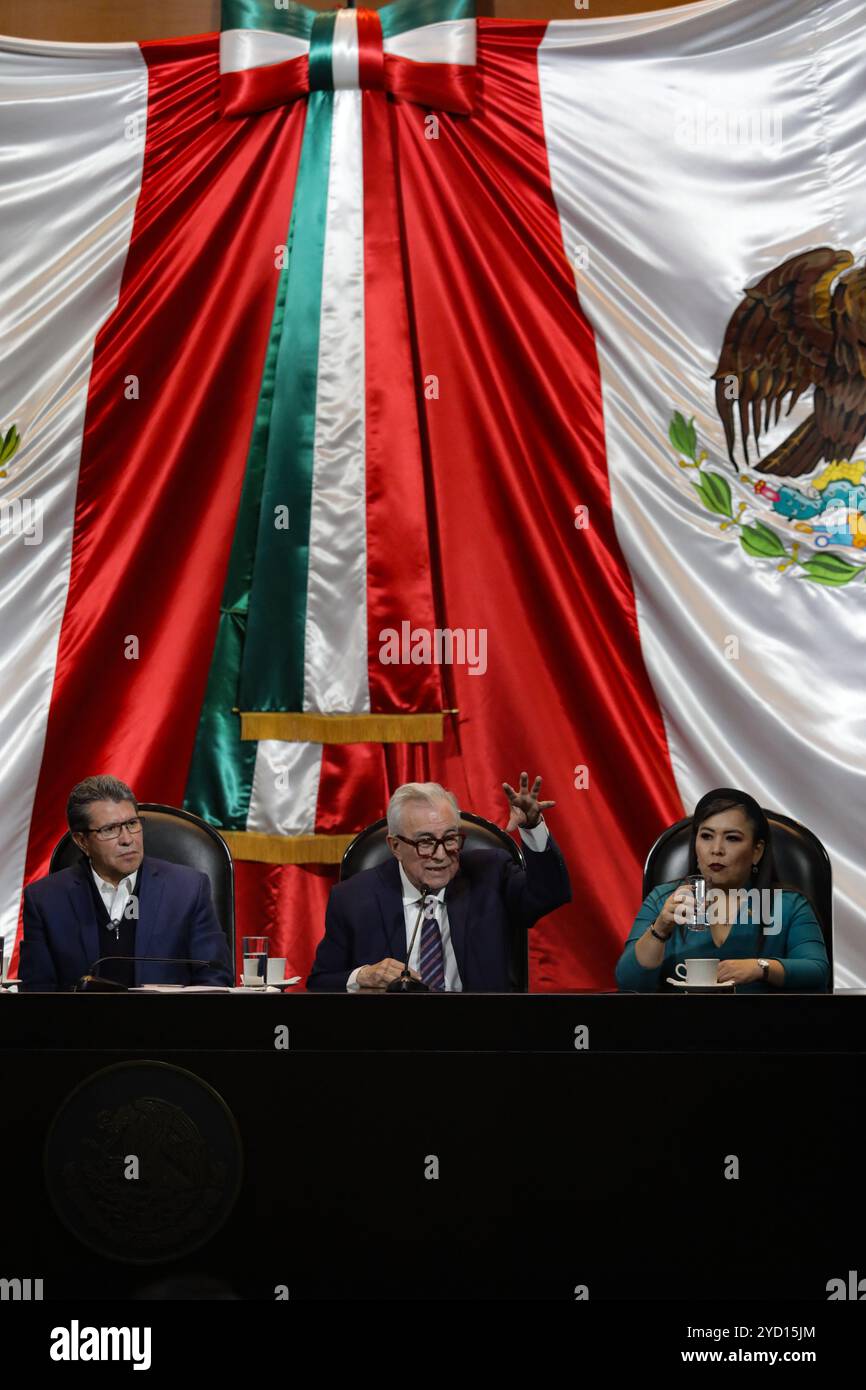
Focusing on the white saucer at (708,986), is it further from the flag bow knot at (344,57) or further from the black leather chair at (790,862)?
the flag bow knot at (344,57)

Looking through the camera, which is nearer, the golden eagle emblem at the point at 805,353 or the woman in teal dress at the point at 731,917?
the woman in teal dress at the point at 731,917

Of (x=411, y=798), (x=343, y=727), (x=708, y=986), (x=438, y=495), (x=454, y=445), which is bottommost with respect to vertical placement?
(x=708, y=986)

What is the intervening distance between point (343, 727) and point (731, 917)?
1.46 m

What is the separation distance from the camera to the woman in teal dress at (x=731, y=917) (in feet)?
9.54

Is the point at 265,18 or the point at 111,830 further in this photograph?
the point at 265,18

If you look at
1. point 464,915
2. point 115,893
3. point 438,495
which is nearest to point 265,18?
point 438,495

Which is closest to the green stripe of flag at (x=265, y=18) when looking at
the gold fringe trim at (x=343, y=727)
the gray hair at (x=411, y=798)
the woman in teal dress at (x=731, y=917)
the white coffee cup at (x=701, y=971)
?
the gold fringe trim at (x=343, y=727)

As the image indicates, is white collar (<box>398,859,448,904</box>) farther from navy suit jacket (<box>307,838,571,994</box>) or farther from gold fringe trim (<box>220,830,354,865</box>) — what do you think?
gold fringe trim (<box>220,830,354,865</box>)

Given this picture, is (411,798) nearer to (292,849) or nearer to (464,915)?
(464,915)
